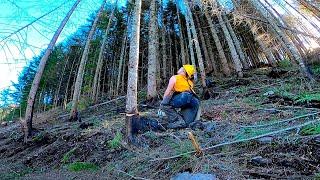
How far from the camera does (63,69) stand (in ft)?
107

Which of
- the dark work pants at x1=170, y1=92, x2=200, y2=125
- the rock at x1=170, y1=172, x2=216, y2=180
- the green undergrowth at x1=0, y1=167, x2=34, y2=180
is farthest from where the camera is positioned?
the dark work pants at x1=170, y1=92, x2=200, y2=125

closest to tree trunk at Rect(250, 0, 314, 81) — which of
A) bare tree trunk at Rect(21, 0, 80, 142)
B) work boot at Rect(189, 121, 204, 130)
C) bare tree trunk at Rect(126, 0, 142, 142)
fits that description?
work boot at Rect(189, 121, 204, 130)

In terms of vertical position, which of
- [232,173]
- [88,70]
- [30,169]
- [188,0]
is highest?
[188,0]

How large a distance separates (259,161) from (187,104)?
3357 mm

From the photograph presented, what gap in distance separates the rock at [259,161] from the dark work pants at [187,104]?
312 cm

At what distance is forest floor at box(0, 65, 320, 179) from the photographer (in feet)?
14.3

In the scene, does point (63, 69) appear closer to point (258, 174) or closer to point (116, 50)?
point (116, 50)

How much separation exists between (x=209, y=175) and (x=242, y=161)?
2.20 feet

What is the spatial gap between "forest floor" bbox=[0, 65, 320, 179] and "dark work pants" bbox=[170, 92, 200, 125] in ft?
1.90

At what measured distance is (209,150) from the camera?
207 inches

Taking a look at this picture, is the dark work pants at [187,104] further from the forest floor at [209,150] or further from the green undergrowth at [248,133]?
the green undergrowth at [248,133]

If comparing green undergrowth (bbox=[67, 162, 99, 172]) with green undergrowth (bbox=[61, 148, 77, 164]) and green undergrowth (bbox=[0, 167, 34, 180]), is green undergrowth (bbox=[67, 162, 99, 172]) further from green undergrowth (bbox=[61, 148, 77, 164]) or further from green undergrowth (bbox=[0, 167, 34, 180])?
green undergrowth (bbox=[0, 167, 34, 180])

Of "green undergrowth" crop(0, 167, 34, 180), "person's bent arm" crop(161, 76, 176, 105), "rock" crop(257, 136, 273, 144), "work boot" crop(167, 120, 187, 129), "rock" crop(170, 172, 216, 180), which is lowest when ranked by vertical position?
"green undergrowth" crop(0, 167, 34, 180)

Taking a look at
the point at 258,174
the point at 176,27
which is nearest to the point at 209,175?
the point at 258,174
